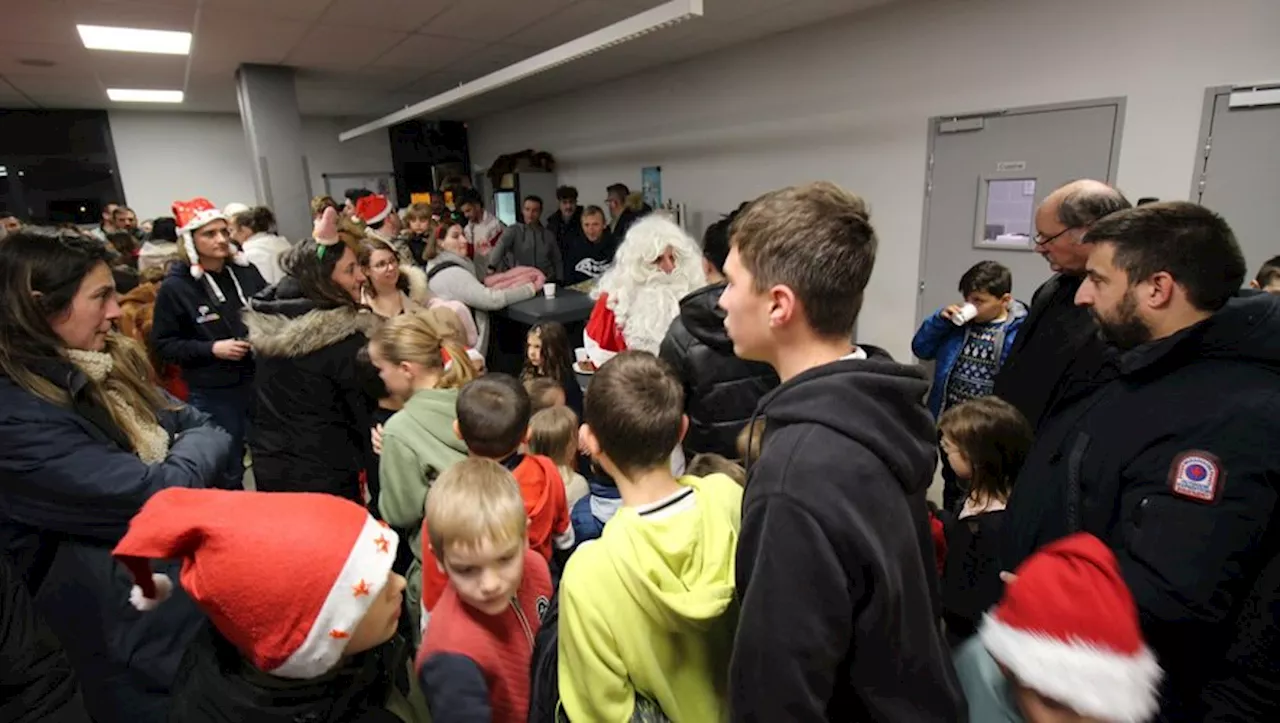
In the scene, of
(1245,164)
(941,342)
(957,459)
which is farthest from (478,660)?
(1245,164)

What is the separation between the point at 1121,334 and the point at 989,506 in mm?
620

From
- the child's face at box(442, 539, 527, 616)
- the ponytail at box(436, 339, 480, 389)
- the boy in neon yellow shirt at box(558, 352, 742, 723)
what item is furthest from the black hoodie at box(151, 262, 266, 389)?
the boy in neon yellow shirt at box(558, 352, 742, 723)

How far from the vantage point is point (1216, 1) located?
310 centimetres

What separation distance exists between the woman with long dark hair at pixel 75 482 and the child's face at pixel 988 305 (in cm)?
296

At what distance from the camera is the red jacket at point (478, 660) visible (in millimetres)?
1090

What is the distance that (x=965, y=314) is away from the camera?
268 cm

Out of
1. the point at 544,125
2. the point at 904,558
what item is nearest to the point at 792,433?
the point at 904,558

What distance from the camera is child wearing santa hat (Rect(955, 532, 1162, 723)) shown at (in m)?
0.83

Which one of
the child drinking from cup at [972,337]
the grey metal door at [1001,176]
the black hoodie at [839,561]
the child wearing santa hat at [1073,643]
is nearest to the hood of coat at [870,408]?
the black hoodie at [839,561]

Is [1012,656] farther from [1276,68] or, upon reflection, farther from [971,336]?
[1276,68]

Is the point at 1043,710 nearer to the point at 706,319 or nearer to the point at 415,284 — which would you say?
the point at 706,319

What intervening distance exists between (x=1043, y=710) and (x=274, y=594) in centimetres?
116

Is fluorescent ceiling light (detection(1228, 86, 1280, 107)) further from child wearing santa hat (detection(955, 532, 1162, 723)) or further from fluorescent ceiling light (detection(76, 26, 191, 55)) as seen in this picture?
fluorescent ceiling light (detection(76, 26, 191, 55))

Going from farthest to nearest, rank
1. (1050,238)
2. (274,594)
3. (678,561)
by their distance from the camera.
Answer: (1050,238), (678,561), (274,594)
